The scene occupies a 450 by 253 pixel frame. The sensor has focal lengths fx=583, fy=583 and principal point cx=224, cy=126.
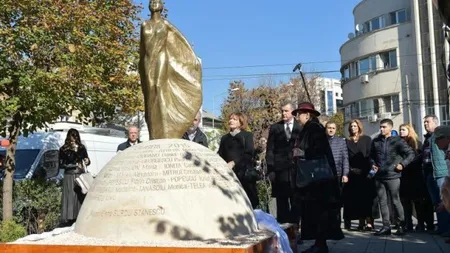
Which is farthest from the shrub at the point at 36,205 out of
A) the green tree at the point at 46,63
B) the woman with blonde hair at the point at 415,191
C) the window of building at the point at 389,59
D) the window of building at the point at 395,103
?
the window of building at the point at 389,59

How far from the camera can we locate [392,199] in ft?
30.1

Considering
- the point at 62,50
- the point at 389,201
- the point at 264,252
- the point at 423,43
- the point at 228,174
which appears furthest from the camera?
the point at 423,43

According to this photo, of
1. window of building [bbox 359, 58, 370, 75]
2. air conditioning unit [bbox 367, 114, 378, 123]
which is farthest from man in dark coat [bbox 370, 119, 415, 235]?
window of building [bbox 359, 58, 370, 75]

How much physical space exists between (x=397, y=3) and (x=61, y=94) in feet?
96.9

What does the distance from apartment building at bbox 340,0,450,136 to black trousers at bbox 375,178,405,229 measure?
2374 cm

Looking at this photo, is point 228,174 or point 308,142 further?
point 308,142

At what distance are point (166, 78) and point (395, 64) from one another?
30.7 metres

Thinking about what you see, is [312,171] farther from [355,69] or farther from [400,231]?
[355,69]

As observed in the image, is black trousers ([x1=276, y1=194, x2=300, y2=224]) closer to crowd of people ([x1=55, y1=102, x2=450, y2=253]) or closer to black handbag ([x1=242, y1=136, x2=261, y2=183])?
crowd of people ([x1=55, y1=102, x2=450, y2=253])

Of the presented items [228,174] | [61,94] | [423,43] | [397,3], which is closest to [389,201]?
[228,174]

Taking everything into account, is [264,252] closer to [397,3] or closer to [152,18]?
[152,18]

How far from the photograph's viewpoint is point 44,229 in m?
10.2

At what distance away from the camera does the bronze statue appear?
682cm

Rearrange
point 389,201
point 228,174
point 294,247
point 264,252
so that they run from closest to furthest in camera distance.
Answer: point 264,252 → point 228,174 → point 294,247 → point 389,201
